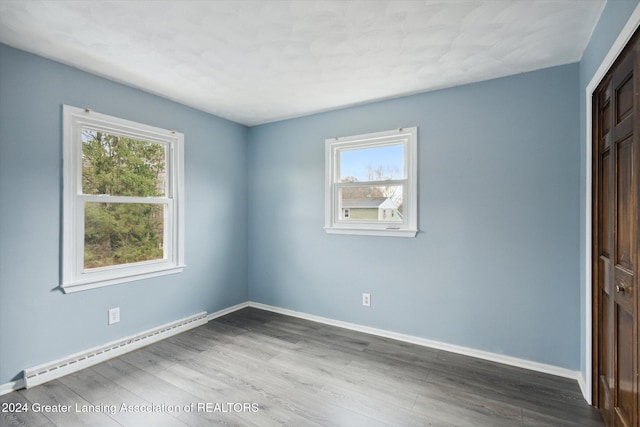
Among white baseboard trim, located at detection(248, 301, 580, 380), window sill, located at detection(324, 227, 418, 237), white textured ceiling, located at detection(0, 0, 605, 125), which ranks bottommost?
white baseboard trim, located at detection(248, 301, 580, 380)

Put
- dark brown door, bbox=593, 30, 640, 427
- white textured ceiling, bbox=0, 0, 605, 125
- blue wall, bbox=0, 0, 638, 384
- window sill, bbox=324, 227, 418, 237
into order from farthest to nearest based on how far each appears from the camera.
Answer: window sill, bbox=324, 227, 418, 237 < blue wall, bbox=0, 0, 638, 384 < white textured ceiling, bbox=0, 0, 605, 125 < dark brown door, bbox=593, 30, 640, 427

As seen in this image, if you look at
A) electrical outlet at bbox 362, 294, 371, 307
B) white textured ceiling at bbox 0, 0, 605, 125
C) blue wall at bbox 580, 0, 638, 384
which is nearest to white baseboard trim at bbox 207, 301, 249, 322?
electrical outlet at bbox 362, 294, 371, 307

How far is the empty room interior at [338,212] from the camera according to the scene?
1.86 m

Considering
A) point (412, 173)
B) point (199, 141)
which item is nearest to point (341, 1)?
point (412, 173)

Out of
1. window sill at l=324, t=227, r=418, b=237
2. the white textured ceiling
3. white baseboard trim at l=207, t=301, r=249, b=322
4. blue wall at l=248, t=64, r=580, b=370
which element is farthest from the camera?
white baseboard trim at l=207, t=301, r=249, b=322

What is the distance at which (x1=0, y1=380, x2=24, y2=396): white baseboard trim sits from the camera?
2.12 m

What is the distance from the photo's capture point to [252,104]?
3352mm

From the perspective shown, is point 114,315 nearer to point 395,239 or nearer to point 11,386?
point 11,386

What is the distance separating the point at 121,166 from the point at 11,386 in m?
1.85

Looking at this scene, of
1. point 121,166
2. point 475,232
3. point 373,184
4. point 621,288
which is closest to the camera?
point 621,288

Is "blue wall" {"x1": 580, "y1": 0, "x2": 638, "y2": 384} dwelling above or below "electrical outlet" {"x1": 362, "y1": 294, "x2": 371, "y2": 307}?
above

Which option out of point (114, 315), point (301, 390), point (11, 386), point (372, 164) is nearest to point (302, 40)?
point (372, 164)

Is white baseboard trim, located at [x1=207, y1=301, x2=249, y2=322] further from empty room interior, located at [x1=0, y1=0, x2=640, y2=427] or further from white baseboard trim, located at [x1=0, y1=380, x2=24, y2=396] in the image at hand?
white baseboard trim, located at [x1=0, y1=380, x2=24, y2=396]

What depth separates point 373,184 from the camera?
3.34 m
